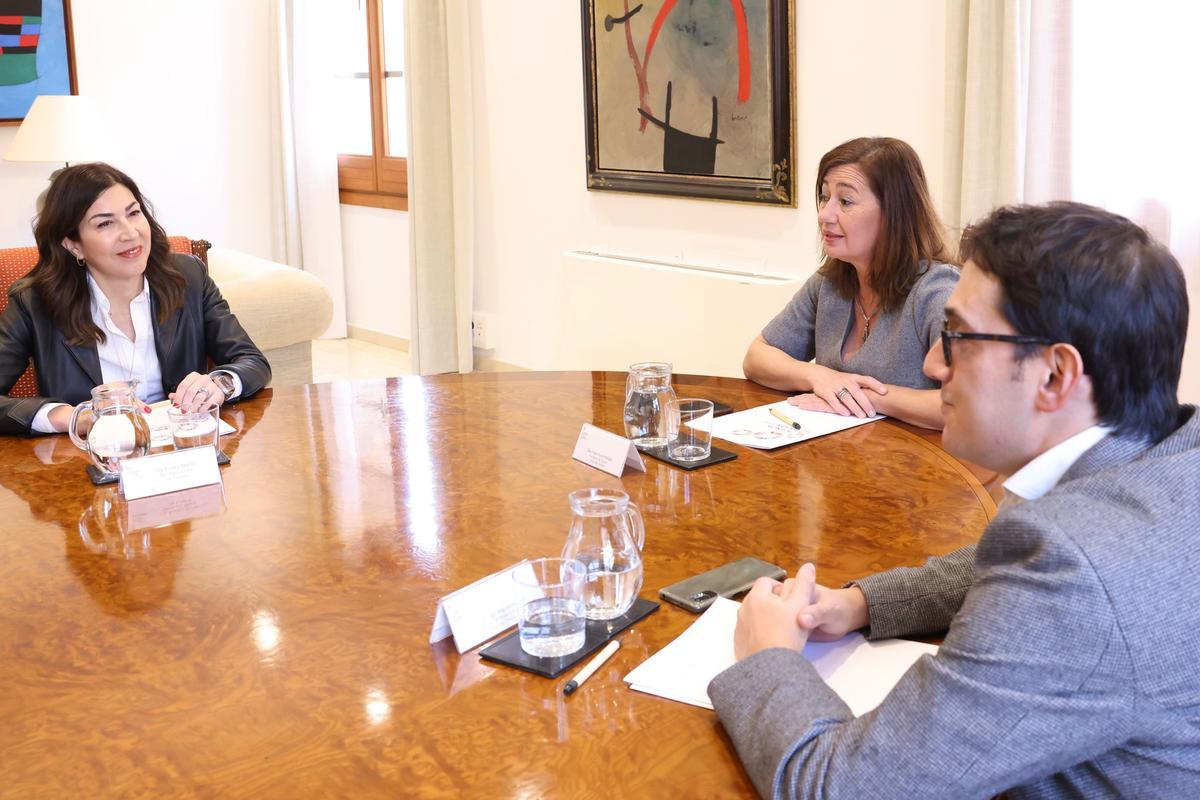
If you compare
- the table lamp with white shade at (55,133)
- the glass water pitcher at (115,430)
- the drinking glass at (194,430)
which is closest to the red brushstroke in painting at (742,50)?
A: the drinking glass at (194,430)

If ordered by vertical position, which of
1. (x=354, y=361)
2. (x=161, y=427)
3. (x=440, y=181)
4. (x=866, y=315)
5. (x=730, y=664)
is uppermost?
(x=440, y=181)

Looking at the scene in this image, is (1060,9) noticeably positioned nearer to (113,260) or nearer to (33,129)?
(113,260)

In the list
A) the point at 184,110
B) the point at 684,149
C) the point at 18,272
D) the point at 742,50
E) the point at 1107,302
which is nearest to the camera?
the point at 1107,302

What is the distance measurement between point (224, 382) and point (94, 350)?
0.47m

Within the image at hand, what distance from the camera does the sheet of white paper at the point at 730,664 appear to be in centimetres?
120

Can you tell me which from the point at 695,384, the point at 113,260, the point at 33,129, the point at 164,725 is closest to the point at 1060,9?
the point at 695,384

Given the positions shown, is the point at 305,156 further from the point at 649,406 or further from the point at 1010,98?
the point at 649,406

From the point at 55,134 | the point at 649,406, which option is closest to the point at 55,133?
the point at 55,134

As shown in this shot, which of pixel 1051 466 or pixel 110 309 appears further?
pixel 110 309

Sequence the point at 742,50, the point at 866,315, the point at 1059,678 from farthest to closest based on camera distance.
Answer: the point at 742,50, the point at 866,315, the point at 1059,678

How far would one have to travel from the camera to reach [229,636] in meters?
1.36

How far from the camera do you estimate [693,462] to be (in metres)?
1.95

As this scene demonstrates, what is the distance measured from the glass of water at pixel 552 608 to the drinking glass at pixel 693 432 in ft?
2.32

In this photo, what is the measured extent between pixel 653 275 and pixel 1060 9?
72.9 inches
